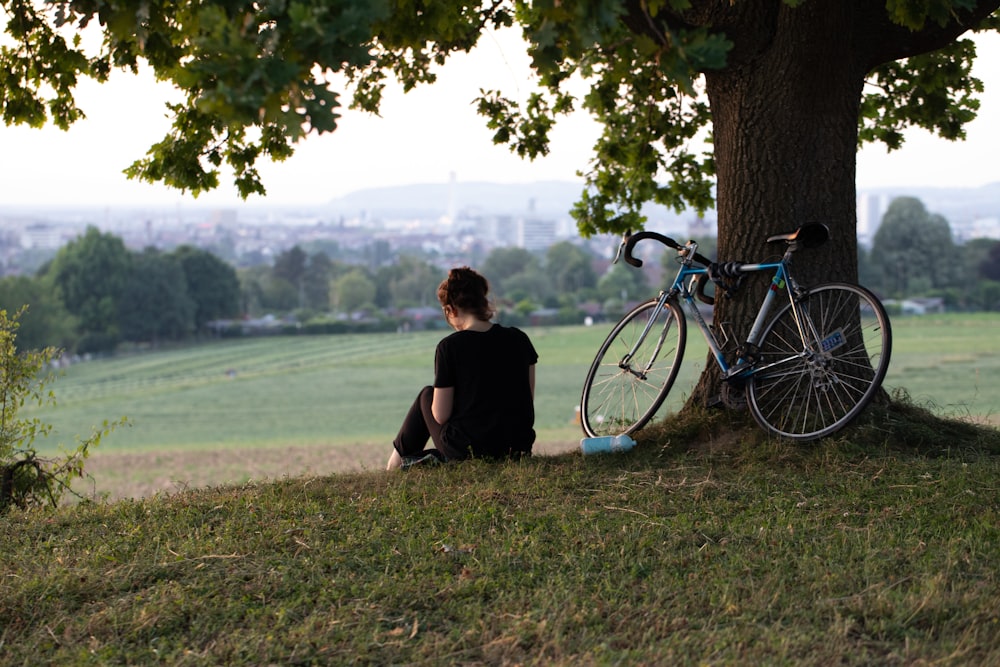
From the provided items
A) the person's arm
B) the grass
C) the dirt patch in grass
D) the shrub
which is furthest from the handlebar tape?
the dirt patch in grass

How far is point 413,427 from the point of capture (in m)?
5.69

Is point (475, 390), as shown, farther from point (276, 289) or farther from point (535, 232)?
point (535, 232)

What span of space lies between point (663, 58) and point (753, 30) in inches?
107

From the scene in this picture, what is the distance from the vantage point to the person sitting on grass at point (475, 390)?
546 cm

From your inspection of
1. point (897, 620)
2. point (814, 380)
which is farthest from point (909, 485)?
point (897, 620)

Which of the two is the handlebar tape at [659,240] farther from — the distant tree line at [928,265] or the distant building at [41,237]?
the distant building at [41,237]

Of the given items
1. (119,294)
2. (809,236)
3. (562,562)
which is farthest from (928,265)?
(562,562)

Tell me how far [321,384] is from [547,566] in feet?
196

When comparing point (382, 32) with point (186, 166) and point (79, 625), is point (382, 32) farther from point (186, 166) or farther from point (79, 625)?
point (79, 625)

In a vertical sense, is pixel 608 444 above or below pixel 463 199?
below

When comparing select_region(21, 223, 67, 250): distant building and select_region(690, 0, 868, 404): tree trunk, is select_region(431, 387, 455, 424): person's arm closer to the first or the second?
select_region(690, 0, 868, 404): tree trunk

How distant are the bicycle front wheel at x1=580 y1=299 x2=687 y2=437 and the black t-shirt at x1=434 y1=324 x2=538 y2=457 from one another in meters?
0.65

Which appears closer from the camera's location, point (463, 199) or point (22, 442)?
point (22, 442)

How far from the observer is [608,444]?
555 cm
